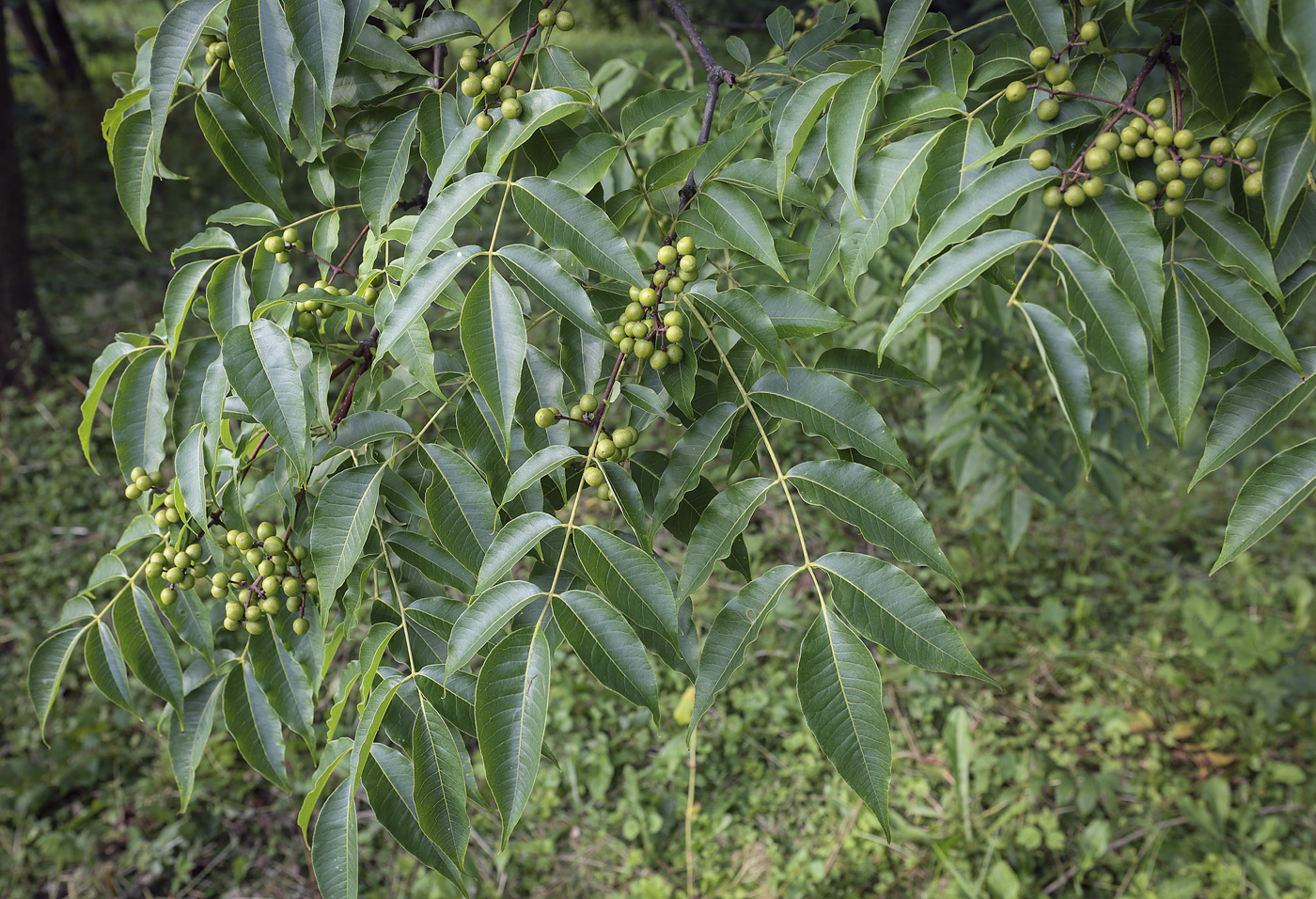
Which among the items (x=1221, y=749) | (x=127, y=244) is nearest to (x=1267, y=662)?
(x=1221, y=749)

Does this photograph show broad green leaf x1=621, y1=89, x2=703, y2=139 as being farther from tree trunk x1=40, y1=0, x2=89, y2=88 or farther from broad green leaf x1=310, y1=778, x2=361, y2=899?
tree trunk x1=40, y1=0, x2=89, y2=88

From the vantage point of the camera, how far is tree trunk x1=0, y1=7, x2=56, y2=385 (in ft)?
15.1

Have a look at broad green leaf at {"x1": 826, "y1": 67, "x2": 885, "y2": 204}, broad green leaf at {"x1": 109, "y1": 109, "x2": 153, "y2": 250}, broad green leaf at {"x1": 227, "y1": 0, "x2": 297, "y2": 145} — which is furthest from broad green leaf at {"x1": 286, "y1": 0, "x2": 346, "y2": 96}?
broad green leaf at {"x1": 826, "y1": 67, "x2": 885, "y2": 204}

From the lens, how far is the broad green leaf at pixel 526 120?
85 centimetres

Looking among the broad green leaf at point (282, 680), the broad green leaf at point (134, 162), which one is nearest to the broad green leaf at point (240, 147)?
the broad green leaf at point (134, 162)

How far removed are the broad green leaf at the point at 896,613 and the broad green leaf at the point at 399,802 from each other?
0.52 meters

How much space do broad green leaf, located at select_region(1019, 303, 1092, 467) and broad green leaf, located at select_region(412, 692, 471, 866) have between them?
2.37 ft

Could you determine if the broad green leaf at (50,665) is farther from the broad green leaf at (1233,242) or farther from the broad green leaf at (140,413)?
the broad green leaf at (1233,242)

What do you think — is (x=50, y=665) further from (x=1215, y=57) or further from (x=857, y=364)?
(x=1215, y=57)

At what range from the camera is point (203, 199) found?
699 cm

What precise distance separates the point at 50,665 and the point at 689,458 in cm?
98

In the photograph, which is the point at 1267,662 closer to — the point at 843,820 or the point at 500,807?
the point at 843,820

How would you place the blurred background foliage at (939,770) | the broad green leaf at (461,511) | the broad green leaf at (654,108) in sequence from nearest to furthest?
the broad green leaf at (461,511), the broad green leaf at (654,108), the blurred background foliage at (939,770)

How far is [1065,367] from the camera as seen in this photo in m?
0.78
